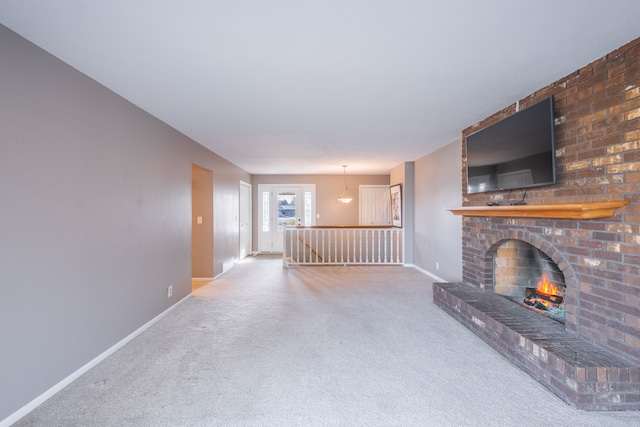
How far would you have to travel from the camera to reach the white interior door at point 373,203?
8.58 m

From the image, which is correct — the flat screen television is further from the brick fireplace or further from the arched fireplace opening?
the arched fireplace opening

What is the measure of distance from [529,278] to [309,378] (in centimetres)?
267

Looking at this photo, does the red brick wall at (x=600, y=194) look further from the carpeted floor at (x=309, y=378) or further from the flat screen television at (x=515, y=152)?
the carpeted floor at (x=309, y=378)

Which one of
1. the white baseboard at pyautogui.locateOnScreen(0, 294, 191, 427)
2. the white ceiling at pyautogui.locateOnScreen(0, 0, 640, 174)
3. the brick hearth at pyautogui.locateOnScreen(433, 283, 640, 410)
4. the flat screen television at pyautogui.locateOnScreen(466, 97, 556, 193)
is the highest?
the white ceiling at pyautogui.locateOnScreen(0, 0, 640, 174)

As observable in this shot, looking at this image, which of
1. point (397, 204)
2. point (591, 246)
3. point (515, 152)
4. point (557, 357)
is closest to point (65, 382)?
point (557, 357)

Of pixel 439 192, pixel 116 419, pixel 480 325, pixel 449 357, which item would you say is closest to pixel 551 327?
pixel 480 325

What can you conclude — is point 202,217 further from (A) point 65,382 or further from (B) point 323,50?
(B) point 323,50

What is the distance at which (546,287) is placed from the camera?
119 inches

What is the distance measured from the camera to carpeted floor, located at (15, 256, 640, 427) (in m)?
1.81

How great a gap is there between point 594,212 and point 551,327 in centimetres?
106

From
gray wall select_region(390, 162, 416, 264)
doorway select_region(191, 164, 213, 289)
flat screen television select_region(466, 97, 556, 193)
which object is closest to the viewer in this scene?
flat screen television select_region(466, 97, 556, 193)

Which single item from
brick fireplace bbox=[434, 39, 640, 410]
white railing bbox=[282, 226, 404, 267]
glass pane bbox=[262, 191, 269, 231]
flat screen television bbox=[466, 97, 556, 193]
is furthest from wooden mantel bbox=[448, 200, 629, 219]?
glass pane bbox=[262, 191, 269, 231]

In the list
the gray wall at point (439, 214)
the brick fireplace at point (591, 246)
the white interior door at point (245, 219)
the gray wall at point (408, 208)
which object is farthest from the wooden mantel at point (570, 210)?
the white interior door at point (245, 219)

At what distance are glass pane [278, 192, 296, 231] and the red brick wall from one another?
255 inches
